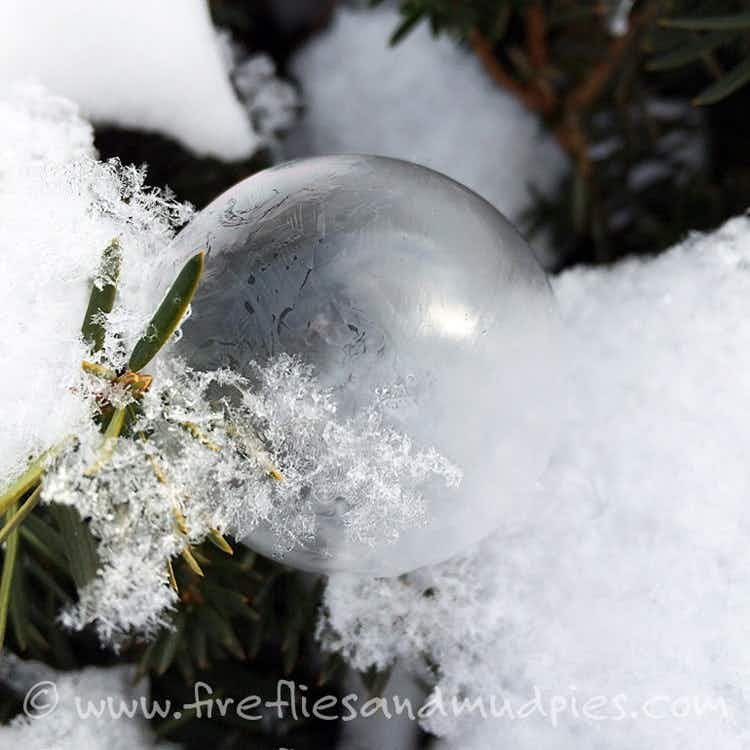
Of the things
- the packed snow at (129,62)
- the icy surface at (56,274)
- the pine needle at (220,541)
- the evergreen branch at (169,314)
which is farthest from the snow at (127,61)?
the pine needle at (220,541)

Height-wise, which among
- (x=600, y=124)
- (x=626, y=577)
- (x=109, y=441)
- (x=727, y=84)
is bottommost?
(x=626, y=577)

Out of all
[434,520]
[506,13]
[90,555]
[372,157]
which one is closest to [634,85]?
[506,13]

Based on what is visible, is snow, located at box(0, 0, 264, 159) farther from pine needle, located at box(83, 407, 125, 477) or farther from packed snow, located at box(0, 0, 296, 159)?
pine needle, located at box(83, 407, 125, 477)

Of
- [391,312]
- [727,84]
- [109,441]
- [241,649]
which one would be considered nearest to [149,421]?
[109,441]

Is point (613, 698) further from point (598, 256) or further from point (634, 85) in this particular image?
point (634, 85)

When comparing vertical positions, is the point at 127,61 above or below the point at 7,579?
above

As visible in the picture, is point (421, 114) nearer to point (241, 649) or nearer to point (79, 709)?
point (241, 649)

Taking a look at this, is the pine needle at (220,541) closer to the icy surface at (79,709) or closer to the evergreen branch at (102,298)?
the evergreen branch at (102,298)
